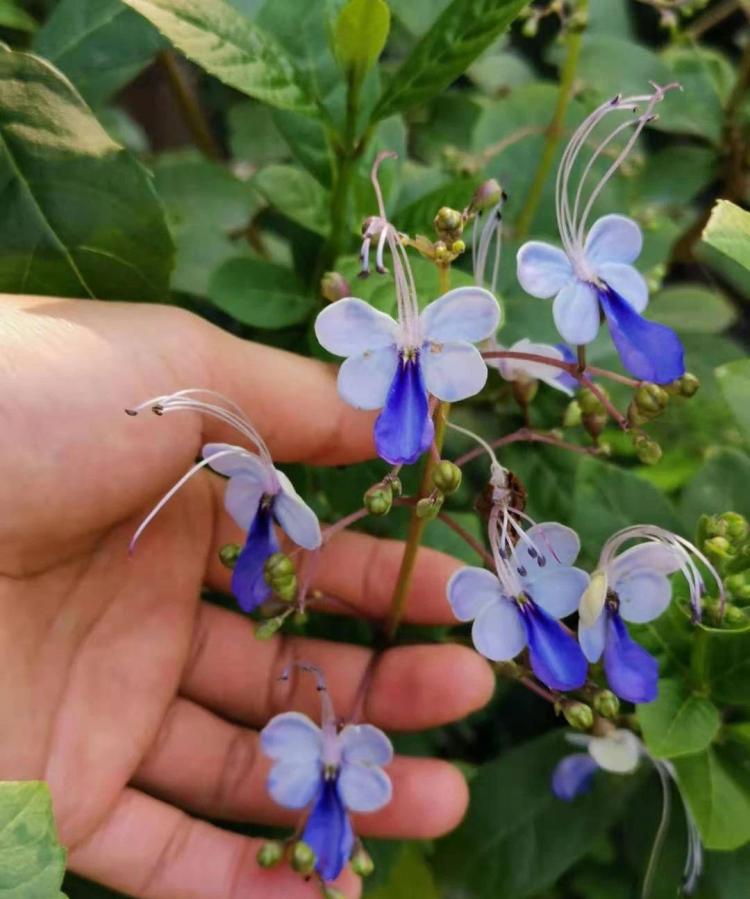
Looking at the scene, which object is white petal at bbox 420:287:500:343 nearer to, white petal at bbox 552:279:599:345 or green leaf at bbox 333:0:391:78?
white petal at bbox 552:279:599:345

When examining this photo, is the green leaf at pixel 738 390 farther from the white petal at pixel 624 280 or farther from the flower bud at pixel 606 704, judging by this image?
the flower bud at pixel 606 704

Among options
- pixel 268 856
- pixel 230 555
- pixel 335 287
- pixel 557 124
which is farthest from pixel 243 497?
pixel 557 124

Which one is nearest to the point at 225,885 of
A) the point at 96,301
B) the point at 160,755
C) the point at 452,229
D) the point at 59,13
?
the point at 160,755

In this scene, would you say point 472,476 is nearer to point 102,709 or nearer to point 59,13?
point 102,709

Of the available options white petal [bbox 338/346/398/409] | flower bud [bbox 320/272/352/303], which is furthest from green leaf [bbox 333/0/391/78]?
white petal [bbox 338/346/398/409]

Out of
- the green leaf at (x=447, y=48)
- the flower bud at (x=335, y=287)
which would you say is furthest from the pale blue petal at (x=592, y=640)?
the green leaf at (x=447, y=48)

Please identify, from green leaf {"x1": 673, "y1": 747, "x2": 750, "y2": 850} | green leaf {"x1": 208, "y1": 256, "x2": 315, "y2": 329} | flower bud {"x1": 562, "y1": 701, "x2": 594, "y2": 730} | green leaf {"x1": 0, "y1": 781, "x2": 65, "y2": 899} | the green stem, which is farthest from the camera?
the green stem

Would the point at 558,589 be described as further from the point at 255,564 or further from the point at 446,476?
the point at 255,564
